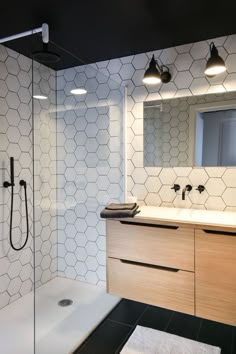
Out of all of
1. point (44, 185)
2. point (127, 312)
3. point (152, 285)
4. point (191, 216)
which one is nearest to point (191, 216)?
point (191, 216)

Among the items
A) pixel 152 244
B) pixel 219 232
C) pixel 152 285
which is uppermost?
pixel 219 232

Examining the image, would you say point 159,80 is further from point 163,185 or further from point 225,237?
point 225,237

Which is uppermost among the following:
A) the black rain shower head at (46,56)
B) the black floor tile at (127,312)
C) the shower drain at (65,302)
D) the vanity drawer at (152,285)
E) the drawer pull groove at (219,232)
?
the black rain shower head at (46,56)

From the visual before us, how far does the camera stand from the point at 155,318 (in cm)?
225

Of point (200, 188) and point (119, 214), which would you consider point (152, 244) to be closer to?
point (119, 214)

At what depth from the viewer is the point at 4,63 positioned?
233 centimetres

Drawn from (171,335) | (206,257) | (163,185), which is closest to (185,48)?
(163,185)

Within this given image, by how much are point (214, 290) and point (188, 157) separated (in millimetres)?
1040

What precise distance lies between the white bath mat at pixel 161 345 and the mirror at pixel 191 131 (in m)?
1.33

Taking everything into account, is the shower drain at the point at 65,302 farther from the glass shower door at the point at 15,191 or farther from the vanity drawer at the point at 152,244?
the vanity drawer at the point at 152,244

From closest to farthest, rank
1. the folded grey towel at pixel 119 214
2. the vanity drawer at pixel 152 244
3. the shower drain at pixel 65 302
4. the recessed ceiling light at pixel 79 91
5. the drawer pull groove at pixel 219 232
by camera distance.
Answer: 1. the drawer pull groove at pixel 219 232
2. the vanity drawer at pixel 152 244
3. the folded grey towel at pixel 119 214
4. the shower drain at pixel 65 302
5. the recessed ceiling light at pixel 79 91

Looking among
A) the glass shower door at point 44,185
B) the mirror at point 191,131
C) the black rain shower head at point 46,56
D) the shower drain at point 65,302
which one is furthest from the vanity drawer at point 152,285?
the black rain shower head at point 46,56

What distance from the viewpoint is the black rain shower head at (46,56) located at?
2.13 metres

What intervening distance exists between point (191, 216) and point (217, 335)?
0.92m
